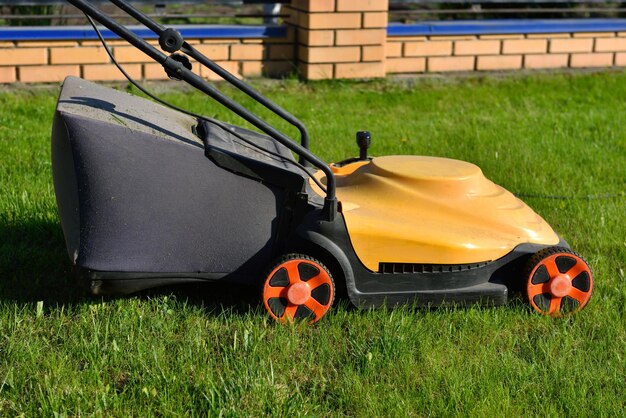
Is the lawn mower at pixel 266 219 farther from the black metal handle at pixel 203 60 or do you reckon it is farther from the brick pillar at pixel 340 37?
the brick pillar at pixel 340 37

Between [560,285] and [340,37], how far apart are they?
12.5ft

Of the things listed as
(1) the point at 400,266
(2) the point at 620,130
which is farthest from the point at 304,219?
(2) the point at 620,130

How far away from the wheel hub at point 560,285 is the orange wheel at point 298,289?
2.51 feet

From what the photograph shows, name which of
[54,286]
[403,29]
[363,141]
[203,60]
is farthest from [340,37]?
[54,286]

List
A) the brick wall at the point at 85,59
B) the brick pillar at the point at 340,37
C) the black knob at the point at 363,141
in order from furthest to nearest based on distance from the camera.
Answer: the brick pillar at the point at 340,37 → the brick wall at the point at 85,59 → the black knob at the point at 363,141

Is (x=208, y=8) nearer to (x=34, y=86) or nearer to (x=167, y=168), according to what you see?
(x=34, y=86)

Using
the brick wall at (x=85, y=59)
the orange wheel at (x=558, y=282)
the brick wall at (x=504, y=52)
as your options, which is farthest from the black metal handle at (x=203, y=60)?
the brick wall at (x=504, y=52)

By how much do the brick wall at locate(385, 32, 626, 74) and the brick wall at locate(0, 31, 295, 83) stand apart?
1.23m

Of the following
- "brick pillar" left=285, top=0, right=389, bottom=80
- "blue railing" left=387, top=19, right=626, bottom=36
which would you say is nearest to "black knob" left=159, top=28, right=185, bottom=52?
"brick pillar" left=285, top=0, right=389, bottom=80

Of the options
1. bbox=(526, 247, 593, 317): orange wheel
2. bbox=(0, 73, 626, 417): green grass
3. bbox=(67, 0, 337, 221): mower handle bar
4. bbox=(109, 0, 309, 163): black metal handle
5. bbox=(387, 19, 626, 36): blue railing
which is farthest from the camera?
bbox=(387, 19, 626, 36): blue railing

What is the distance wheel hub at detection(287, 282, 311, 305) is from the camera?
3.09 metres

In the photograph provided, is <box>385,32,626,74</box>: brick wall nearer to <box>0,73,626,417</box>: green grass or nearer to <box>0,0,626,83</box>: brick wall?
<box>0,0,626,83</box>: brick wall

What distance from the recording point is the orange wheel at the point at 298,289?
3074mm

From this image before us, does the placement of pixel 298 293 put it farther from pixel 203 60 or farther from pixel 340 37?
pixel 340 37
